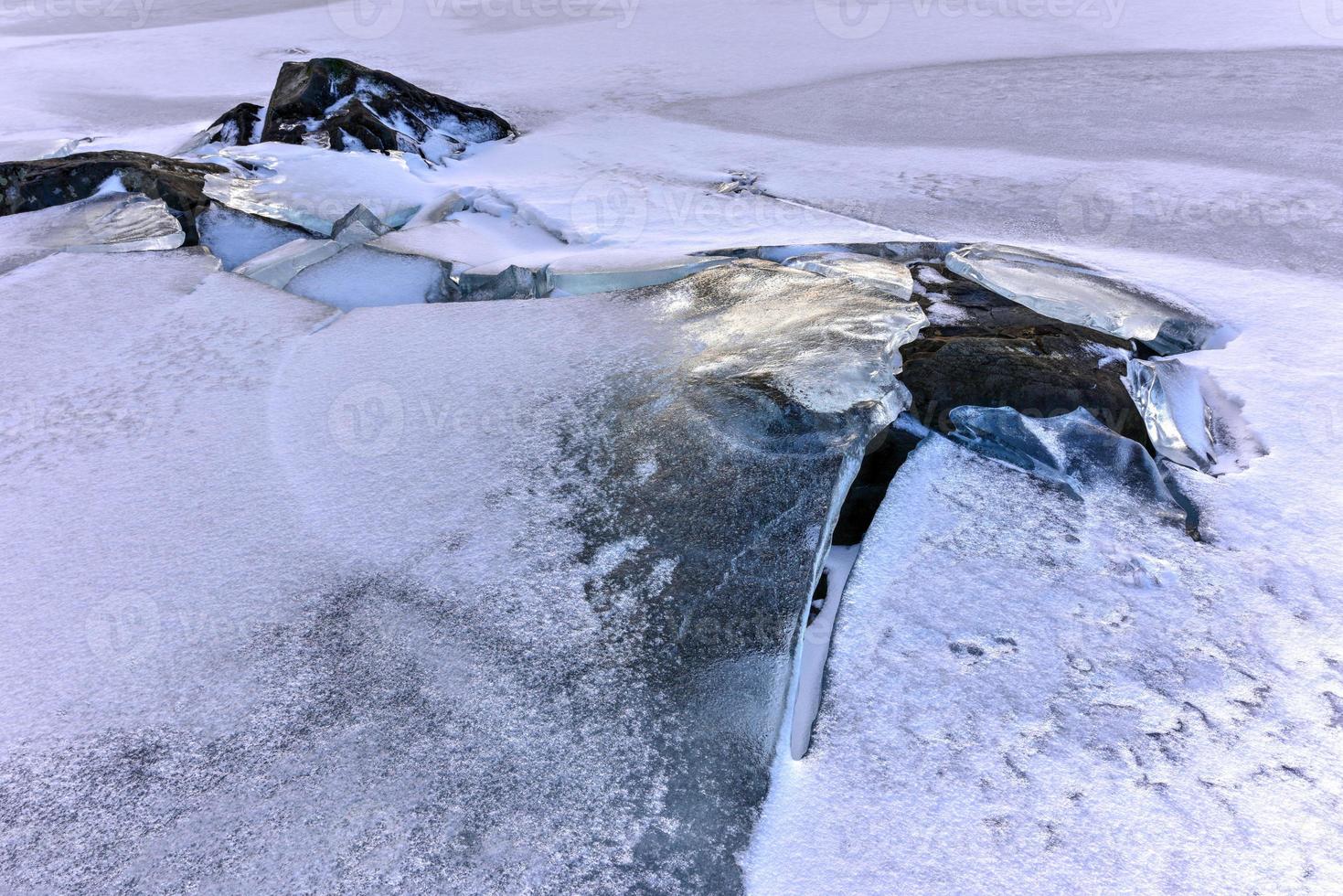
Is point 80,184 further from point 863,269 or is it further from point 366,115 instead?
point 863,269

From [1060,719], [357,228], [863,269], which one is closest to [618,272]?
[863,269]

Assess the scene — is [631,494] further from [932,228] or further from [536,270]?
[932,228]

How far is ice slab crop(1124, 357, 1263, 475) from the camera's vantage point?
1.83 m

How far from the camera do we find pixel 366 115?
3867 millimetres

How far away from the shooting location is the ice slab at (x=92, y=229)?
8.62 ft

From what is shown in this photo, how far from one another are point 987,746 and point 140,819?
1.13 meters

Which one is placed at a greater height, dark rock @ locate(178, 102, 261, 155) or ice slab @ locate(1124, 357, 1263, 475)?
dark rock @ locate(178, 102, 261, 155)

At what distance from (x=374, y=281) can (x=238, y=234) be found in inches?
23.2

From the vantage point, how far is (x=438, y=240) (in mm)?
2814

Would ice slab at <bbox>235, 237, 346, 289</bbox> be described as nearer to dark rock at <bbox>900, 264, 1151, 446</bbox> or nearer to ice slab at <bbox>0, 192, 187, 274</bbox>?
ice slab at <bbox>0, 192, 187, 274</bbox>

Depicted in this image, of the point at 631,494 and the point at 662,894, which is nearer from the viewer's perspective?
the point at 662,894

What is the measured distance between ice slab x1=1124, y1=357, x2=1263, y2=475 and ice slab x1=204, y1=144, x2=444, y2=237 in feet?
7.57

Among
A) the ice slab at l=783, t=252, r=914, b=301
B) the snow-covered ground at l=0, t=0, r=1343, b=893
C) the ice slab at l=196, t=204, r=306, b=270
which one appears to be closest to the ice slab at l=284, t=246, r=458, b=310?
the snow-covered ground at l=0, t=0, r=1343, b=893

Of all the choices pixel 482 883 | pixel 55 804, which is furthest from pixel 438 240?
pixel 482 883
